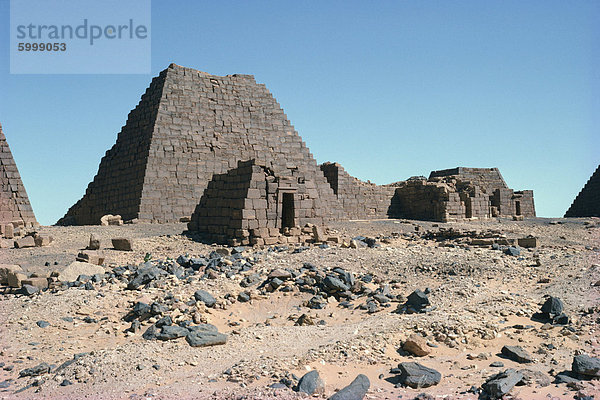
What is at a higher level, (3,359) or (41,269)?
(41,269)

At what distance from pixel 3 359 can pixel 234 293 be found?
10.9ft

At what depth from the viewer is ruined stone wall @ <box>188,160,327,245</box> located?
12695 mm

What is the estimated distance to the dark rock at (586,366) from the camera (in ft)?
15.6

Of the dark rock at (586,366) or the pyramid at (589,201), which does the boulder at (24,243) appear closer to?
the dark rock at (586,366)

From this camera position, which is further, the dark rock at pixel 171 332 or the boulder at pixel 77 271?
the boulder at pixel 77 271

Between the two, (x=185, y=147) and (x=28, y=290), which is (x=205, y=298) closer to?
(x=28, y=290)

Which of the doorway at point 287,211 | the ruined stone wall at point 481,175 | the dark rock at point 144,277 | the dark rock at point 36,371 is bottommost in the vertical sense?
the dark rock at point 36,371

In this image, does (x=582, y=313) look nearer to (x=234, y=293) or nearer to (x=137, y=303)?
(x=234, y=293)

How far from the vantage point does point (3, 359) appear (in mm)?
5555

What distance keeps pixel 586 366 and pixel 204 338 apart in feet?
13.6

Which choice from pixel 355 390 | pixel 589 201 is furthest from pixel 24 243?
pixel 589 201

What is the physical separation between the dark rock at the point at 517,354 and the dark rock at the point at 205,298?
4034 mm

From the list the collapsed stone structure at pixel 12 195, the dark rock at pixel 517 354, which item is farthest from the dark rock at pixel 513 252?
the collapsed stone structure at pixel 12 195

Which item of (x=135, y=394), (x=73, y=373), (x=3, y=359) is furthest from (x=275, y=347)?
(x=3, y=359)
